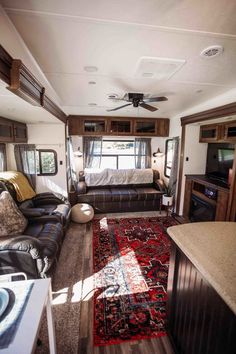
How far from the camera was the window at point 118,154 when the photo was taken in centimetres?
550

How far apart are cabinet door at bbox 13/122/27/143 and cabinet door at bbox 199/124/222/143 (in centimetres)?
402

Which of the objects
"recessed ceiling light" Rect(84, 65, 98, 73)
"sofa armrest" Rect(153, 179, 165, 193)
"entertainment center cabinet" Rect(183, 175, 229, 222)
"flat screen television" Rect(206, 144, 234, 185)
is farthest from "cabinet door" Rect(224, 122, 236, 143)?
"recessed ceiling light" Rect(84, 65, 98, 73)

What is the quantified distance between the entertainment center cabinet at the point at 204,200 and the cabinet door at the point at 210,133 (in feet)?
2.80

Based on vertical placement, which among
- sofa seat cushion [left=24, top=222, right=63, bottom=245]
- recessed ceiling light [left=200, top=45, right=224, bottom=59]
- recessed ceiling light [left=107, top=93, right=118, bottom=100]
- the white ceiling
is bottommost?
sofa seat cushion [left=24, top=222, right=63, bottom=245]

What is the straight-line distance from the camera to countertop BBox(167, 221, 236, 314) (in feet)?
3.06

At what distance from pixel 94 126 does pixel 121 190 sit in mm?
1967

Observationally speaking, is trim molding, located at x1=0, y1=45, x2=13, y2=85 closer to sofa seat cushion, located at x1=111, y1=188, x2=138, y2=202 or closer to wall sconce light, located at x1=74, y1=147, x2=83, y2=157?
sofa seat cushion, located at x1=111, y1=188, x2=138, y2=202

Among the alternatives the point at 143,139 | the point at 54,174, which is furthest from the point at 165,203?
the point at 54,174

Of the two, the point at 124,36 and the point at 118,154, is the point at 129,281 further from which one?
the point at 118,154

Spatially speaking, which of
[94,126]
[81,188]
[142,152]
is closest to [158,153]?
Answer: [142,152]

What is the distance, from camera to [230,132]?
3.26 metres

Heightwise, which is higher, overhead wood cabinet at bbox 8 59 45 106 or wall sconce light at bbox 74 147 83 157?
overhead wood cabinet at bbox 8 59 45 106

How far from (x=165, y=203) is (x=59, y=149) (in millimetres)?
2965

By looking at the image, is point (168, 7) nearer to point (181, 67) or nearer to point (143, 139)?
point (181, 67)
